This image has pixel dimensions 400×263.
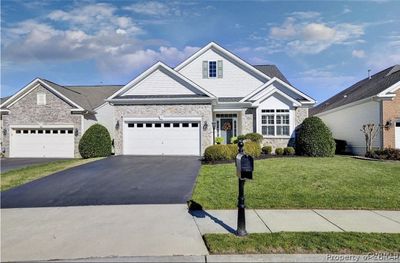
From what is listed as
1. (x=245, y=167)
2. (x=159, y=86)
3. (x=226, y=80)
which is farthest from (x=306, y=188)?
(x=226, y=80)

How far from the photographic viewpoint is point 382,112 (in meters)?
18.4

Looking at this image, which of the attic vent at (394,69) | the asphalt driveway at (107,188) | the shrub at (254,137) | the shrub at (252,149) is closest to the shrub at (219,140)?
the shrub at (254,137)

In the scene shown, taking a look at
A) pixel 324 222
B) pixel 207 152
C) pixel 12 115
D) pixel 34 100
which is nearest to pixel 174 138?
pixel 207 152

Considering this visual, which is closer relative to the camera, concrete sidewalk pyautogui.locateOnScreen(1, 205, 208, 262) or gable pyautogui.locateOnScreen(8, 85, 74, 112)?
concrete sidewalk pyautogui.locateOnScreen(1, 205, 208, 262)

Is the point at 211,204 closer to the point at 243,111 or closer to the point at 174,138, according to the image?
the point at 174,138

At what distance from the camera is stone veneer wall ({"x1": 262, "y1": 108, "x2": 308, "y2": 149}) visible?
66.0 feet

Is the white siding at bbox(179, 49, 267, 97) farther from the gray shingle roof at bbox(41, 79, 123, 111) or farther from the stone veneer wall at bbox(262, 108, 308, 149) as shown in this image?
the gray shingle roof at bbox(41, 79, 123, 111)

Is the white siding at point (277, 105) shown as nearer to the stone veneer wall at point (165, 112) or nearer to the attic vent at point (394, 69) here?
the stone veneer wall at point (165, 112)

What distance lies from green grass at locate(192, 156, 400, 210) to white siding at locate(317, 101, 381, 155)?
764 centimetres

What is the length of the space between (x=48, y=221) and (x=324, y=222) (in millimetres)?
6091

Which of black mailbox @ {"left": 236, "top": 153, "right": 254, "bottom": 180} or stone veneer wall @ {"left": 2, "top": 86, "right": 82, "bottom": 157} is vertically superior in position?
stone veneer wall @ {"left": 2, "top": 86, "right": 82, "bottom": 157}

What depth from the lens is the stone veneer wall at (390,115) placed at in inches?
718

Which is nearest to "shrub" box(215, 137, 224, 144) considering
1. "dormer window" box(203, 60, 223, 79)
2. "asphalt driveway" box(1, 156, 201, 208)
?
"dormer window" box(203, 60, 223, 79)

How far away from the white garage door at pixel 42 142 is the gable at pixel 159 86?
557cm
